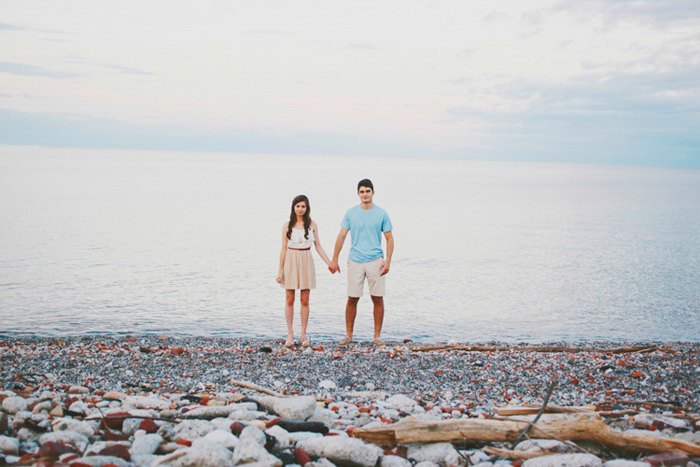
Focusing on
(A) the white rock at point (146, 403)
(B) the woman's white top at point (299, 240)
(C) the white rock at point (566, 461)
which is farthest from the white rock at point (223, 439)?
(B) the woman's white top at point (299, 240)

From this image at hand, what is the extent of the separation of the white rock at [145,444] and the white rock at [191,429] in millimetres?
222

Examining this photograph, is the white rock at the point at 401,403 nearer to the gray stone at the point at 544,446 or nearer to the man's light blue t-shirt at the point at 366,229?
the gray stone at the point at 544,446

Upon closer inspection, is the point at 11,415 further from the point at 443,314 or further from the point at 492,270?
the point at 492,270

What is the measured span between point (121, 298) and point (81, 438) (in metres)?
11.7

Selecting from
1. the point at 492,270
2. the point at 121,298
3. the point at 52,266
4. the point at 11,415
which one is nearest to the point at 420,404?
the point at 11,415

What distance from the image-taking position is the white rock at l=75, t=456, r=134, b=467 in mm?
3859

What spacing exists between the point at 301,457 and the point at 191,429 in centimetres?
111

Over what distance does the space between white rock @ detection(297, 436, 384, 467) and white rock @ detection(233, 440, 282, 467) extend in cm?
42

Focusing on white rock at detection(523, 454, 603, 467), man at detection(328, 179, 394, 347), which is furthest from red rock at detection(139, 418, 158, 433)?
man at detection(328, 179, 394, 347)

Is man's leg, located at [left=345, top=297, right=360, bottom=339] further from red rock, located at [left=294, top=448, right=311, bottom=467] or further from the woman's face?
red rock, located at [left=294, top=448, right=311, bottom=467]

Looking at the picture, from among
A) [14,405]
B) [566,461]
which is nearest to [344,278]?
[14,405]

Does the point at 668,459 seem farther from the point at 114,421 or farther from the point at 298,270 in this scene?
the point at 298,270

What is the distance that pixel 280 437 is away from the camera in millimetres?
4629

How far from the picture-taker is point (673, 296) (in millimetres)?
17328
